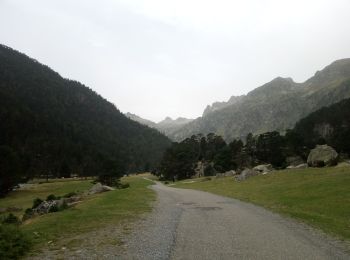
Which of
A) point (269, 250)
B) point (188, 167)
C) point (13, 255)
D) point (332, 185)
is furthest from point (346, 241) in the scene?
point (188, 167)

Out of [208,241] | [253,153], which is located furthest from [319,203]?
[253,153]

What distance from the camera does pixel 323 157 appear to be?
68.4 meters

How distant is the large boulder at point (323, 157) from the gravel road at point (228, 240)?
4536cm

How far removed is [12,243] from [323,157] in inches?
2504

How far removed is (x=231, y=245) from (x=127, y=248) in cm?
435

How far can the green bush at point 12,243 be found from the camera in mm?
13242

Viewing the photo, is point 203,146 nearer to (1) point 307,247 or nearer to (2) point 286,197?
(2) point 286,197

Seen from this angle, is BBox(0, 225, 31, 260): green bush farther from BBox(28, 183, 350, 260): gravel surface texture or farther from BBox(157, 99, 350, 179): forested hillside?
BBox(157, 99, 350, 179): forested hillside

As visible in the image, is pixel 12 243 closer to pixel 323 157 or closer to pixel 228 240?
pixel 228 240

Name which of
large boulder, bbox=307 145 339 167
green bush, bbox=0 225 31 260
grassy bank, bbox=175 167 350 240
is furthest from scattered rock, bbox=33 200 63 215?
large boulder, bbox=307 145 339 167

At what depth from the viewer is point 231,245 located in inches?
630

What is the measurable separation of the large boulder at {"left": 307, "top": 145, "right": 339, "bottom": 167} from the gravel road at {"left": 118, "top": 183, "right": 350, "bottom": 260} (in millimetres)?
45365

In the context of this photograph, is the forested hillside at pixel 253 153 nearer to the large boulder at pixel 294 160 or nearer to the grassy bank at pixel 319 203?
the large boulder at pixel 294 160

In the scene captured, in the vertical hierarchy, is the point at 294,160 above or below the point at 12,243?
above
